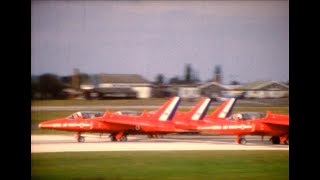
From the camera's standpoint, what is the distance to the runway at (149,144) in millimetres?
10750

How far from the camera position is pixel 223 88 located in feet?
36.0

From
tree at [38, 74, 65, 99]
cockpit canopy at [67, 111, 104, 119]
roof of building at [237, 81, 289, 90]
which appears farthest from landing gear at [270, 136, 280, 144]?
tree at [38, 74, 65, 99]

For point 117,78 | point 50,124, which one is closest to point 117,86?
point 117,78

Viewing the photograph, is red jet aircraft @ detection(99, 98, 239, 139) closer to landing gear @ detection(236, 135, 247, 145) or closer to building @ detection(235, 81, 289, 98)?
landing gear @ detection(236, 135, 247, 145)

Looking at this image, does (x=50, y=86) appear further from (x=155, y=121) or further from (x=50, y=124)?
(x=155, y=121)

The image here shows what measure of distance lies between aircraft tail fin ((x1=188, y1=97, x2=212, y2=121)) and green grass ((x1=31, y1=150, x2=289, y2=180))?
5.13ft

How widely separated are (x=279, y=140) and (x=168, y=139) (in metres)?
2.85

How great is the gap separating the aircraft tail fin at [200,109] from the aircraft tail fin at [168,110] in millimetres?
441

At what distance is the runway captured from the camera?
10750 mm

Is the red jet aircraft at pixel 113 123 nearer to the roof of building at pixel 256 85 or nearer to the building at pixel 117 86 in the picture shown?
the building at pixel 117 86
